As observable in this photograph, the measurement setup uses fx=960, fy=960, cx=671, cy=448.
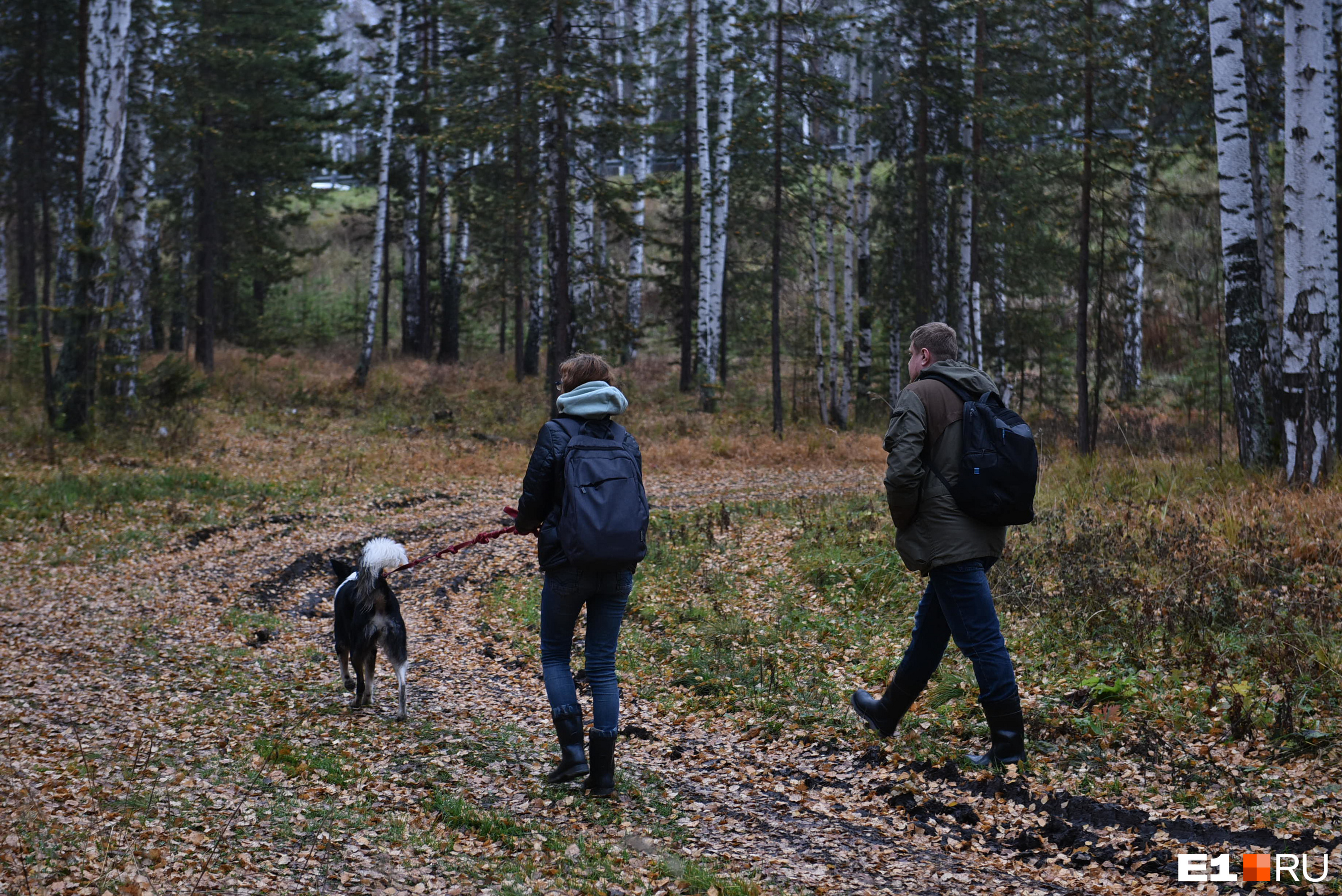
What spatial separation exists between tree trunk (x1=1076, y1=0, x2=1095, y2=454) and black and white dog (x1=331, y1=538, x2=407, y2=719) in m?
12.0

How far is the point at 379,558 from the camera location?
667 centimetres

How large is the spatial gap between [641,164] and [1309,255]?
30534 millimetres

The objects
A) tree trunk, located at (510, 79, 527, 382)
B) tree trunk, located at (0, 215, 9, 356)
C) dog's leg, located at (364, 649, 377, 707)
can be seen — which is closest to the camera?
dog's leg, located at (364, 649, 377, 707)

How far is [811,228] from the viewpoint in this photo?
23875 millimetres

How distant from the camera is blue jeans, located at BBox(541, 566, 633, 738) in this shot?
521 centimetres

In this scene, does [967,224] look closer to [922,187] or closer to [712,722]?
[922,187]

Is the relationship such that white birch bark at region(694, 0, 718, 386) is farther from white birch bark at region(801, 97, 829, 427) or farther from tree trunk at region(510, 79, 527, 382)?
tree trunk at region(510, 79, 527, 382)

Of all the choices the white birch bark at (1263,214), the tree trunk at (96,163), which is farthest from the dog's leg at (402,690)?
the tree trunk at (96,163)

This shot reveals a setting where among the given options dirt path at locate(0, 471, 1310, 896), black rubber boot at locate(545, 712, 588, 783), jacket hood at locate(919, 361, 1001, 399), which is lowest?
dirt path at locate(0, 471, 1310, 896)

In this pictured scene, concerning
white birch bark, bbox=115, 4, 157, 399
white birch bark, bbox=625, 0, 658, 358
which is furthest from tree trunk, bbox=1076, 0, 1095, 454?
white birch bark, bbox=115, 4, 157, 399

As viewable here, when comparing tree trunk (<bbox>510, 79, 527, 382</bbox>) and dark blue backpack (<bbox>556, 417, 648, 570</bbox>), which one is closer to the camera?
dark blue backpack (<bbox>556, 417, 648, 570</bbox>)

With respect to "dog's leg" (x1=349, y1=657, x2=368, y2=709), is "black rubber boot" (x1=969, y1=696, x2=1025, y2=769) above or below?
above

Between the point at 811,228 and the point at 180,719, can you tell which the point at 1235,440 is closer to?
the point at 811,228

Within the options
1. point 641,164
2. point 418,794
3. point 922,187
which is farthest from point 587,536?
point 641,164
